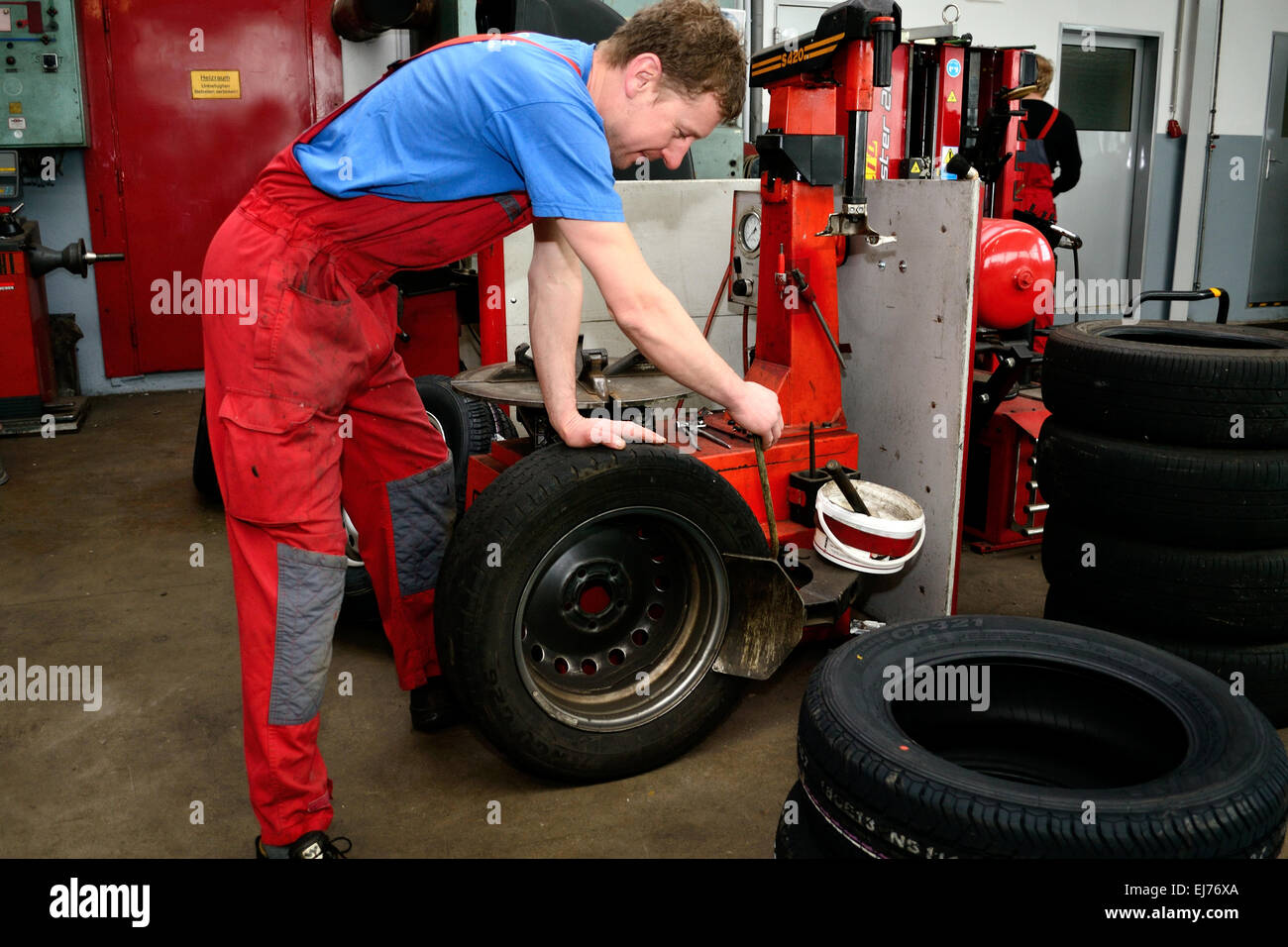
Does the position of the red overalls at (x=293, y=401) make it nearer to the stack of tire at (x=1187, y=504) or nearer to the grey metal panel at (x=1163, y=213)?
the stack of tire at (x=1187, y=504)

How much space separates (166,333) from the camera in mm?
6289

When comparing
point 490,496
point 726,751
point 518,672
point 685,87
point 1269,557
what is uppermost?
point 685,87

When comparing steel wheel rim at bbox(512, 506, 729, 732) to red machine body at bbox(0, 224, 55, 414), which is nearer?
steel wheel rim at bbox(512, 506, 729, 732)

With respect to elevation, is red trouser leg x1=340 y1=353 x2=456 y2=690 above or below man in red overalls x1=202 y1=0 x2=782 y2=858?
below

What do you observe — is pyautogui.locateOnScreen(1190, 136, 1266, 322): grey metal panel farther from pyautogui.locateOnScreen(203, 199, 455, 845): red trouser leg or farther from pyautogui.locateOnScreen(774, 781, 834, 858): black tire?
pyautogui.locateOnScreen(203, 199, 455, 845): red trouser leg

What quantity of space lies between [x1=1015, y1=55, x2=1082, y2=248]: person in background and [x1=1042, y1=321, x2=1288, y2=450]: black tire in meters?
2.96

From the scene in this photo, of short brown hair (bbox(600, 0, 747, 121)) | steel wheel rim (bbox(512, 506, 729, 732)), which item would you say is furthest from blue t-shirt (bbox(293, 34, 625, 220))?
steel wheel rim (bbox(512, 506, 729, 732))

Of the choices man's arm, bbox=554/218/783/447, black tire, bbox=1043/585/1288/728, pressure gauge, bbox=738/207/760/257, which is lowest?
black tire, bbox=1043/585/1288/728

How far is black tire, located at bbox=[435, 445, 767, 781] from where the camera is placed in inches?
78.5

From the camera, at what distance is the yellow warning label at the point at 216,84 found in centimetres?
606

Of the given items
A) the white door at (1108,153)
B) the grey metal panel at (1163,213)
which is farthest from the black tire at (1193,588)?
the grey metal panel at (1163,213)

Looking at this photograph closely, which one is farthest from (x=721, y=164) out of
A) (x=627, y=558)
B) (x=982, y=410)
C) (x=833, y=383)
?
(x=627, y=558)

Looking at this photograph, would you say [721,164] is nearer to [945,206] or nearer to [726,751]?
[945,206]

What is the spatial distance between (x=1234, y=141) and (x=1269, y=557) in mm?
7376
